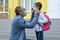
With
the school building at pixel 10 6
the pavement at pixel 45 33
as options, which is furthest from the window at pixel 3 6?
the pavement at pixel 45 33

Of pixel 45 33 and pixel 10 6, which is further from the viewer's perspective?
pixel 10 6

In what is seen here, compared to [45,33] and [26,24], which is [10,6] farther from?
[26,24]

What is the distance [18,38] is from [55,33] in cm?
799

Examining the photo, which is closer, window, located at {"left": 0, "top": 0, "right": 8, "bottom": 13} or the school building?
the school building

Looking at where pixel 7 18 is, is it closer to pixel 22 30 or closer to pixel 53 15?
pixel 53 15

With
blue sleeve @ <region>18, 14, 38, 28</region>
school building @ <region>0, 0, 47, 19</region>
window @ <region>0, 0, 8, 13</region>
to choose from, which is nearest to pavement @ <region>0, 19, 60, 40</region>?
school building @ <region>0, 0, 47, 19</region>

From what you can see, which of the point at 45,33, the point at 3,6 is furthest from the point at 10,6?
the point at 45,33

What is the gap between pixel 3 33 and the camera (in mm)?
13359

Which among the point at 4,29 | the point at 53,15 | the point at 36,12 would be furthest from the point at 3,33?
the point at 36,12

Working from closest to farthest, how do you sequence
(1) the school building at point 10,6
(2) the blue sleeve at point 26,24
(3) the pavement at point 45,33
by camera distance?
(2) the blue sleeve at point 26,24, (3) the pavement at point 45,33, (1) the school building at point 10,6

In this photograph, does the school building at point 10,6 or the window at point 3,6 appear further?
the window at point 3,6

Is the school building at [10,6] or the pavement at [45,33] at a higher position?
the school building at [10,6]

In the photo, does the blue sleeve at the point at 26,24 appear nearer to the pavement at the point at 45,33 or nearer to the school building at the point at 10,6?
the pavement at the point at 45,33

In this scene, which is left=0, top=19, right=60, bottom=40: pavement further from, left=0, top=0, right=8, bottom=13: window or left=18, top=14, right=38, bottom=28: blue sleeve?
left=18, top=14, right=38, bottom=28: blue sleeve
